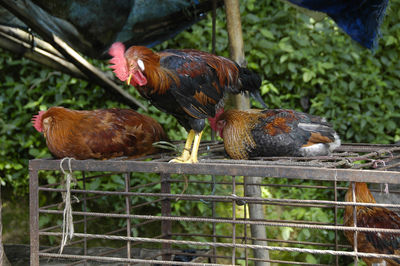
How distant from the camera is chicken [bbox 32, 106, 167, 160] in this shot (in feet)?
7.79

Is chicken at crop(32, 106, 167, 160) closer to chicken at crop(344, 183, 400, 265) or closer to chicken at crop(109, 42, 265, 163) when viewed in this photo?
chicken at crop(109, 42, 265, 163)

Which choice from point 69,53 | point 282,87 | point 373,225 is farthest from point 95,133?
point 282,87

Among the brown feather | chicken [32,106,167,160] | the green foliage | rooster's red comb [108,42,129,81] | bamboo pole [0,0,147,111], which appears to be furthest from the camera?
the green foliage

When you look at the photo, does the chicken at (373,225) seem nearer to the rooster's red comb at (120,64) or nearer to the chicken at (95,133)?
the chicken at (95,133)

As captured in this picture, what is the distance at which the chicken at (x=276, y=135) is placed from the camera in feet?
8.02

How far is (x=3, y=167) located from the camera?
4.36 meters

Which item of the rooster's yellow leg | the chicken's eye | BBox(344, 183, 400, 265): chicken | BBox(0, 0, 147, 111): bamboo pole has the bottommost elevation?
BBox(344, 183, 400, 265): chicken

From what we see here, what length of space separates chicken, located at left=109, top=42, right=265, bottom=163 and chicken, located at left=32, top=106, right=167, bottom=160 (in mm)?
322

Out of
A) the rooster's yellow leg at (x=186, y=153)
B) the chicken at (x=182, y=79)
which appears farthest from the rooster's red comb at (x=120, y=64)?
the rooster's yellow leg at (x=186, y=153)

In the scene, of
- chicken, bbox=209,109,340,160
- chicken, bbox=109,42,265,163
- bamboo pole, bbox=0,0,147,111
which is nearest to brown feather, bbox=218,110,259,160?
chicken, bbox=209,109,340,160

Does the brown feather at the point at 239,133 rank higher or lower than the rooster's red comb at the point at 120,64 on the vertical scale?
lower

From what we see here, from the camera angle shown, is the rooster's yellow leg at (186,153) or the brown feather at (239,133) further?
the brown feather at (239,133)

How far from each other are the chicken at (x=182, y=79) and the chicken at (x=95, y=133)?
322 millimetres

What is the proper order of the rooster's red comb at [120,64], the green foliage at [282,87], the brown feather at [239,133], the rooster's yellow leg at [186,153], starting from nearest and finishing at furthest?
1. the rooster's red comb at [120,64]
2. the rooster's yellow leg at [186,153]
3. the brown feather at [239,133]
4. the green foliage at [282,87]
